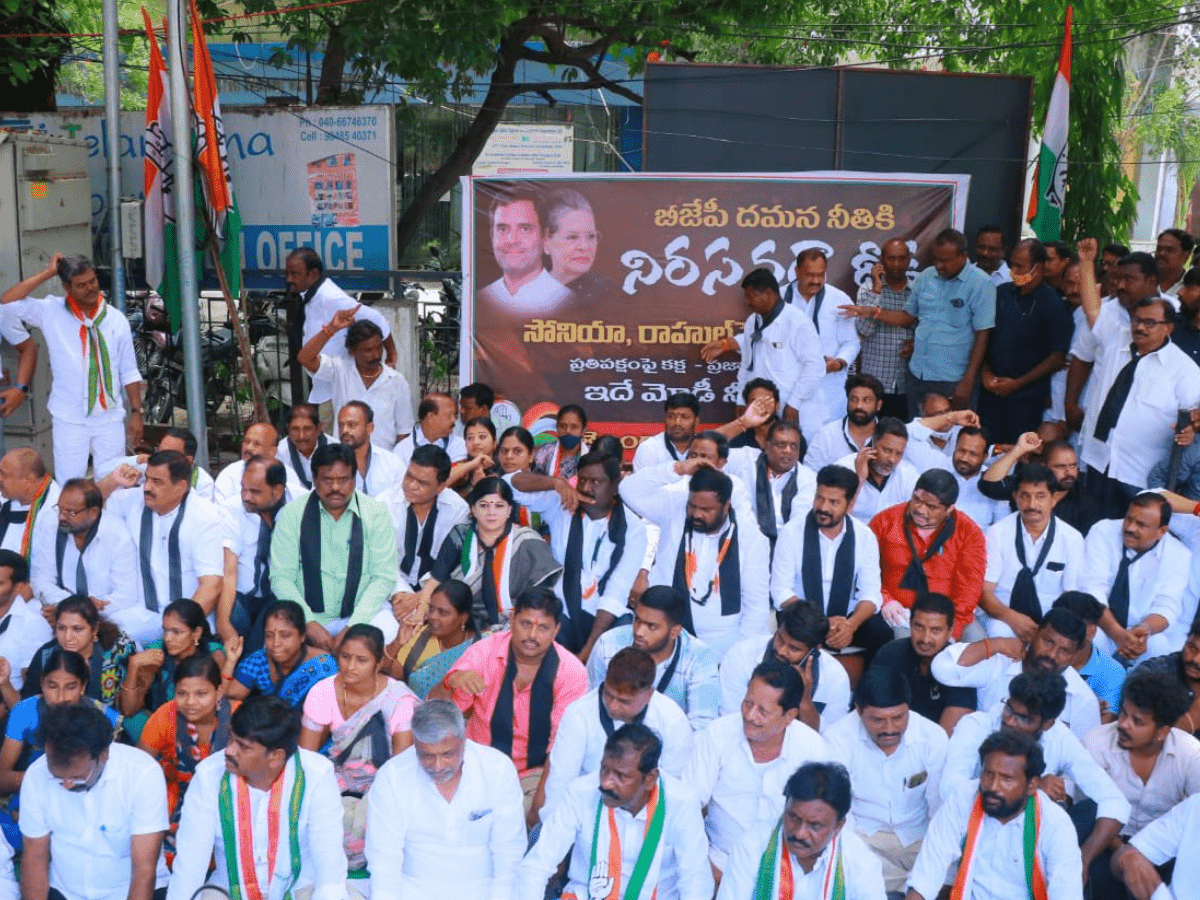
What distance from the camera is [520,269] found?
28.0 ft

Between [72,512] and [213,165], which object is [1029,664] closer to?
[72,512]

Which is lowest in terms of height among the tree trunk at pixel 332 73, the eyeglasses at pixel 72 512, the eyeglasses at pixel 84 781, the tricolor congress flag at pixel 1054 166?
A: the eyeglasses at pixel 84 781

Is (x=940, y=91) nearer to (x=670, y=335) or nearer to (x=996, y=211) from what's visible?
(x=996, y=211)

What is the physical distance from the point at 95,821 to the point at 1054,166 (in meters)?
6.83

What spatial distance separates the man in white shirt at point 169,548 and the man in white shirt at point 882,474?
9.98 feet

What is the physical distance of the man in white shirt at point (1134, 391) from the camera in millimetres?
6820

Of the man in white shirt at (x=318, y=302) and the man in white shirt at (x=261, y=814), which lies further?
the man in white shirt at (x=318, y=302)

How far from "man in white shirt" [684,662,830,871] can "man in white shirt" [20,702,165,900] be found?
6.20ft

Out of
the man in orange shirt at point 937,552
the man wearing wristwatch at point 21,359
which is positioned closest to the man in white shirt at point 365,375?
the man wearing wristwatch at point 21,359

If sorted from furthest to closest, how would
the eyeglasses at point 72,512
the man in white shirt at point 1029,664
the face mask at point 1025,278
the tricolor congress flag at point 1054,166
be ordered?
the tricolor congress flag at point 1054,166 → the face mask at point 1025,278 → the eyeglasses at point 72,512 → the man in white shirt at point 1029,664

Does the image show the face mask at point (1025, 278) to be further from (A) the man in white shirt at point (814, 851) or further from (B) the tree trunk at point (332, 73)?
(B) the tree trunk at point (332, 73)

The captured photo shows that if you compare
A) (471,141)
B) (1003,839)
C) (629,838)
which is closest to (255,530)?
(629,838)

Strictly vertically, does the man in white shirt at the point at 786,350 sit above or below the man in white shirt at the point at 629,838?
above

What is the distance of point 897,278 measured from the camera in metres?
8.16
